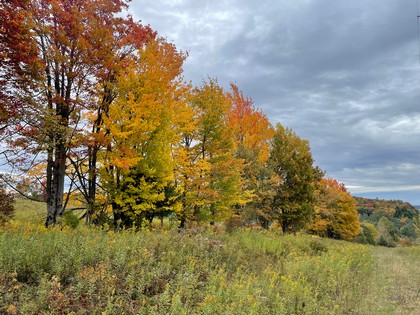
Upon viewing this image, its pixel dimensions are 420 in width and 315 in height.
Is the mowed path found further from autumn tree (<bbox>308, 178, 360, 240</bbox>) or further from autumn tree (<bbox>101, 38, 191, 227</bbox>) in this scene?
autumn tree (<bbox>308, 178, 360, 240</bbox>)

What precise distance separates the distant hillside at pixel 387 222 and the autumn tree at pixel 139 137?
188ft

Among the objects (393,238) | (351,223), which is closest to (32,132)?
(351,223)

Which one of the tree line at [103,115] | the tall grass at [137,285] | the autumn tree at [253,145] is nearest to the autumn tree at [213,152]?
the tree line at [103,115]

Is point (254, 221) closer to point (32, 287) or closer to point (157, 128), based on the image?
point (157, 128)

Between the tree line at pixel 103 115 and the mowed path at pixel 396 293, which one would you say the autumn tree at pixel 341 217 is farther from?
the mowed path at pixel 396 293

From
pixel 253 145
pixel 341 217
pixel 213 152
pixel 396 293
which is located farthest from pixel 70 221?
pixel 341 217

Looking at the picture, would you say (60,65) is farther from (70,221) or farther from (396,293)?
(396,293)

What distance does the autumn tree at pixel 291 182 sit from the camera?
2594 cm

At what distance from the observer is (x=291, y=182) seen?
86.7 ft

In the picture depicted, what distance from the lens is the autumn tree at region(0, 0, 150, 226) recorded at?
380 inches

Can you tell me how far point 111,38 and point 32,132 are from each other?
18.3 feet

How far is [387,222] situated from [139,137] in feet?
227

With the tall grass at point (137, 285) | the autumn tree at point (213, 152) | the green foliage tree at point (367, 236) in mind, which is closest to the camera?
the tall grass at point (137, 285)

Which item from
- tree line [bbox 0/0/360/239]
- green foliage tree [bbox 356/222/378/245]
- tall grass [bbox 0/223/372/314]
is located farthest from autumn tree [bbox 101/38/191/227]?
green foliage tree [bbox 356/222/378/245]
